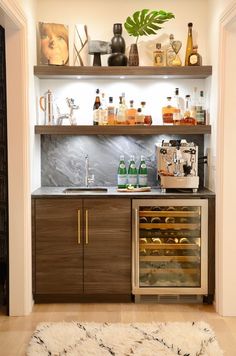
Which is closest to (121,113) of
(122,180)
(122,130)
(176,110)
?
(122,130)

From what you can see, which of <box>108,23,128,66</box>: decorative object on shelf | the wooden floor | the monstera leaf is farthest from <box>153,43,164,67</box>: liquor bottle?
the wooden floor

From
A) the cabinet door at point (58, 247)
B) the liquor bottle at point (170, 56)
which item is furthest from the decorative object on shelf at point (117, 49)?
the cabinet door at point (58, 247)

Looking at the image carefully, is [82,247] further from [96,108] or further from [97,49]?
[97,49]

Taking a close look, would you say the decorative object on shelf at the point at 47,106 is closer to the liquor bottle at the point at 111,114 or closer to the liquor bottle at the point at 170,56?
the liquor bottle at the point at 111,114

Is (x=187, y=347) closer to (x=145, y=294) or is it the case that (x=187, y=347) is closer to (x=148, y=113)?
(x=145, y=294)

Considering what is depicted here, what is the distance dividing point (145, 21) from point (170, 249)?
1953 mm

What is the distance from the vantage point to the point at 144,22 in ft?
15.2

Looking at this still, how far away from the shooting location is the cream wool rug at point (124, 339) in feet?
11.3

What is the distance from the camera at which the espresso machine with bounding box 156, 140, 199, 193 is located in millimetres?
4508

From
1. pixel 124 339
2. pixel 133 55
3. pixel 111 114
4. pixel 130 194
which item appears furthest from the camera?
pixel 111 114

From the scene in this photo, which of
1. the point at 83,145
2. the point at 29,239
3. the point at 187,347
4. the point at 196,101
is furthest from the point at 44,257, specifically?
the point at 196,101

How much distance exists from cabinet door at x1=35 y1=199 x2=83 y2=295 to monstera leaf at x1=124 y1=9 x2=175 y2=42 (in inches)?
60.9

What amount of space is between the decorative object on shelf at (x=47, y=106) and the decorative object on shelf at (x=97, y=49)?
A: 0.50 metres

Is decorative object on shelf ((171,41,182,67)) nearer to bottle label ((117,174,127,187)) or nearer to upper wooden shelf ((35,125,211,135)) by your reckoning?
upper wooden shelf ((35,125,211,135))
